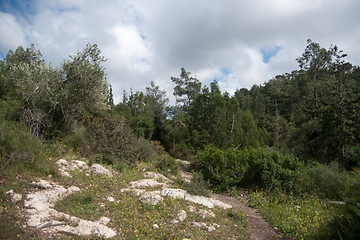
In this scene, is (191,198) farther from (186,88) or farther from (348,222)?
(186,88)

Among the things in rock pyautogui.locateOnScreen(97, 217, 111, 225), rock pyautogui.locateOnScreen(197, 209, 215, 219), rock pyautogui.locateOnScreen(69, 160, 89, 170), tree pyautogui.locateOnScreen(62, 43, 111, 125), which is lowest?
rock pyautogui.locateOnScreen(197, 209, 215, 219)

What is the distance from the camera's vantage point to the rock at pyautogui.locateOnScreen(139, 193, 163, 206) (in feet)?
20.7

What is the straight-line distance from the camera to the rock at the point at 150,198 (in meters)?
6.32

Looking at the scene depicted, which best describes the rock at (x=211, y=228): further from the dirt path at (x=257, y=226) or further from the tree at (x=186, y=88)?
the tree at (x=186, y=88)

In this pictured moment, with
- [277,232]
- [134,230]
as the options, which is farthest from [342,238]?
[134,230]

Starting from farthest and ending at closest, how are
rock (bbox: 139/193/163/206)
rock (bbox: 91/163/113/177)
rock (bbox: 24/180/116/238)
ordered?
rock (bbox: 91/163/113/177) → rock (bbox: 139/193/163/206) → rock (bbox: 24/180/116/238)

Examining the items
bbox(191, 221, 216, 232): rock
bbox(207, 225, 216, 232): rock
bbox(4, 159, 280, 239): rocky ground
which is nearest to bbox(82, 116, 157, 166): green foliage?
bbox(4, 159, 280, 239): rocky ground

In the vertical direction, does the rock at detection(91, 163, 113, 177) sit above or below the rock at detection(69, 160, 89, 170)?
below

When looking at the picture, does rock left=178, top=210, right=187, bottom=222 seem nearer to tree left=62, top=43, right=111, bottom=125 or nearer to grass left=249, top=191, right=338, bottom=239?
grass left=249, top=191, right=338, bottom=239

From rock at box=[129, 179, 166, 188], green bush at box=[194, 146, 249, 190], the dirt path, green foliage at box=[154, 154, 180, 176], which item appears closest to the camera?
the dirt path

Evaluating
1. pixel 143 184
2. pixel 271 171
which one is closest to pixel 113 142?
pixel 143 184

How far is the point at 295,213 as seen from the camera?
708cm

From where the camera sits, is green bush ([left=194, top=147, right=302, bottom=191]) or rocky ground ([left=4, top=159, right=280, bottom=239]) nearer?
rocky ground ([left=4, top=159, right=280, bottom=239])

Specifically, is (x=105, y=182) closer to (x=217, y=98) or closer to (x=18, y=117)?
(x=18, y=117)
